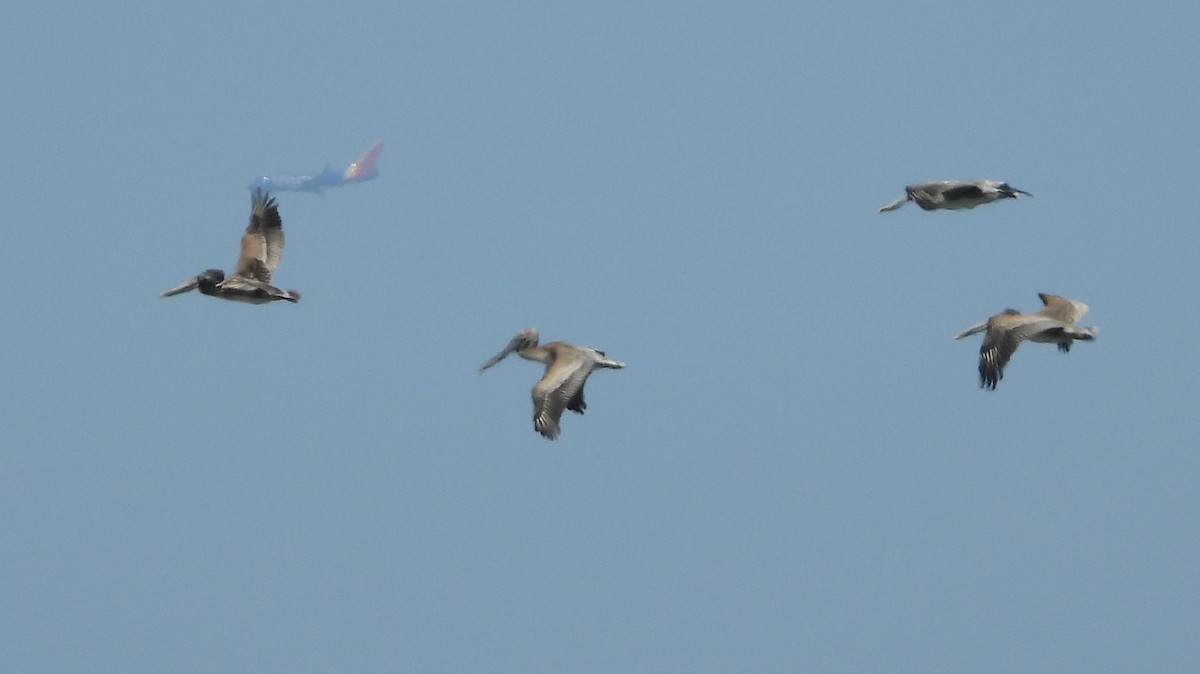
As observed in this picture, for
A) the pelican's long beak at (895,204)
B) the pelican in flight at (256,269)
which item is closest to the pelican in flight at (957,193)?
the pelican's long beak at (895,204)

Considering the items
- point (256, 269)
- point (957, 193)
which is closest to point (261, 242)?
point (256, 269)

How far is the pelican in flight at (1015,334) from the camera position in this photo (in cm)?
2684

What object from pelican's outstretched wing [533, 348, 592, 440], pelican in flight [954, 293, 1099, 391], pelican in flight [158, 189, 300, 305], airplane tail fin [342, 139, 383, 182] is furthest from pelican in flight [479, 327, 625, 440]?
airplane tail fin [342, 139, 383, 182]

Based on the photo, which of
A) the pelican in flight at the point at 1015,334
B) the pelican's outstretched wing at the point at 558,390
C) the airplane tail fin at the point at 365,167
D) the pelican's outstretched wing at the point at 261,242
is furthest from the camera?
the airplane tail fin at the point at 365,167

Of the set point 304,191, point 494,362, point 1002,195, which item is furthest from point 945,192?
point 304,191

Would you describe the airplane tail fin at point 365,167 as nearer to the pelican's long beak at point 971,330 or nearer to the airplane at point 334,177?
the airplane at point 334,177

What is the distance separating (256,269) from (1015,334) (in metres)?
9.44

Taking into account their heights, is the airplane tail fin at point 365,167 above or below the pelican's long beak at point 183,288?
above

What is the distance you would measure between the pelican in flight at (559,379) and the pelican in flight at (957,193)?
4392 mm

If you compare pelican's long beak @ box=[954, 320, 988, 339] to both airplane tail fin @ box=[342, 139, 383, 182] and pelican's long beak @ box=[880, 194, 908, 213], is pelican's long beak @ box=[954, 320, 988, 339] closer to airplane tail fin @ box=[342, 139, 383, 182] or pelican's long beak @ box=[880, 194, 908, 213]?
pelican's long beak @ box=[880, 194, 908, 213]

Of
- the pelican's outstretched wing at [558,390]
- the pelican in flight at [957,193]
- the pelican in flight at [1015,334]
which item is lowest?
the pelican's outstretched wing at [558,390]

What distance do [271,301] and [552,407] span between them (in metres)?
4.13

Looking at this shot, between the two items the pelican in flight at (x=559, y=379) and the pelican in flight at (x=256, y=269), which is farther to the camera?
the pelican in flight at (x=256, y=269)

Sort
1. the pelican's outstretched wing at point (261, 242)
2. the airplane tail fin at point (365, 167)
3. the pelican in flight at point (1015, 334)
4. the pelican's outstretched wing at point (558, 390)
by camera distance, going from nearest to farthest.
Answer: the pelican's outstretched wing at point (558, 390)
the pelican in flight at point (1015, 334)
the pelican's outstretched wing at point (261, 242)
the airplane tail fin at point (365, 167)
